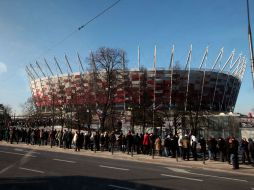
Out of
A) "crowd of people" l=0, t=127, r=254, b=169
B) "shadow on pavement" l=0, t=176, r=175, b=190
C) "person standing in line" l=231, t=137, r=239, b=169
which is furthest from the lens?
"crowd of people" l=0, t=127, r=254, b=169

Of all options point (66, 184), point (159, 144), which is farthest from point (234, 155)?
point (66, 184)

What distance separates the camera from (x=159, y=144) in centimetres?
2611

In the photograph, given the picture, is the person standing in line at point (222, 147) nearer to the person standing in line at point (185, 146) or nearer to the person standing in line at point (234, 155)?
the person standing in line at point (185, 146)

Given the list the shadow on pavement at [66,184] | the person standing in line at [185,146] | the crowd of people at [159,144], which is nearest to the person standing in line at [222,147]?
the crowd of people at [159,144]

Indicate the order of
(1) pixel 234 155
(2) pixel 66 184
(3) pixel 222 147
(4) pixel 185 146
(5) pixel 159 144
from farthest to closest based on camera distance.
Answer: (5) pixel 159 144 < (4) pixel 185 146 < (3) pixel 222 147 < (1) pixel 234 155 < (2) pixel 66 184

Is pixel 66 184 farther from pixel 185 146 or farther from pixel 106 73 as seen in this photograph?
pixel 106 73

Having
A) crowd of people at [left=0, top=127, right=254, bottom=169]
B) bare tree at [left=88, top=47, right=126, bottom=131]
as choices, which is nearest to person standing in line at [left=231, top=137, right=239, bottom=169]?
crowd of people at [left=0, top=127, right=254, bottom=169]

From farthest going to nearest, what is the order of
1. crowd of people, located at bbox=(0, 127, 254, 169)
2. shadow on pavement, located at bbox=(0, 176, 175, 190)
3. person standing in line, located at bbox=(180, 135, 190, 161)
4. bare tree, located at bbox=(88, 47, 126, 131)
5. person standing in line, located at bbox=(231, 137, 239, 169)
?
bare tree, located at bbox=(88, 47, 126, 131), person standing in line, located at bbox=(180, 135, 190, 161), crowd of people, located at bbox=(0, 127, 254, 169), person standing in line, located at bbox=(231, 137, 239, 169), shadow on pavement, located at bbox=(0, 176, 175, 190)

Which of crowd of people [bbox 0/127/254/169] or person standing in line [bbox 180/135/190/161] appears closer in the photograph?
crowd of people [bbox 0/127/254/169]

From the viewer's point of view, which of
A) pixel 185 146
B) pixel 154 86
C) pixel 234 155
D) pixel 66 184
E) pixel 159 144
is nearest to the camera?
pixel 66 184

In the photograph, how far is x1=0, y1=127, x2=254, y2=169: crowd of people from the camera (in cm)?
2155

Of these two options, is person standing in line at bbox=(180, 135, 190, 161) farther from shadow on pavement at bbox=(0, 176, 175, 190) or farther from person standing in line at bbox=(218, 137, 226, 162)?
shadow on pavement at bbox=(0, 176, 175, 190)

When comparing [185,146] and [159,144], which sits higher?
[159,144]

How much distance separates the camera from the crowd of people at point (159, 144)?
21547mm
